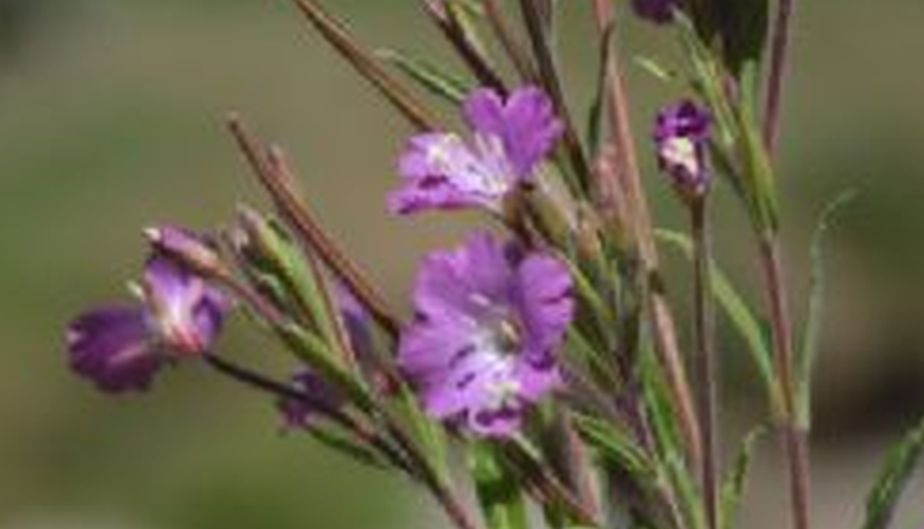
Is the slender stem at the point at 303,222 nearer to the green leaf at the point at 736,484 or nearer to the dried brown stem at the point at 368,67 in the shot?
the dried brown stem at the point at 368,67

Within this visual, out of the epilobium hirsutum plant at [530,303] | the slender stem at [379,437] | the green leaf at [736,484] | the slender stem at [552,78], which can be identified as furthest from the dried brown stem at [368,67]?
the green leaf at [736,484]

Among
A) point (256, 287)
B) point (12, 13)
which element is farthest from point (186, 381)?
point (256, 287)

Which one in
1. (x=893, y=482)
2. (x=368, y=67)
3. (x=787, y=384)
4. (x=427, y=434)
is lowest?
(x=893, y=482)

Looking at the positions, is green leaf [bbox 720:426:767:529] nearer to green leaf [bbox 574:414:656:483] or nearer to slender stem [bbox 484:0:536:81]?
green leaf [bbox 574:414:656:483]

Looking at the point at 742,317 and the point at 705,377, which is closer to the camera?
the point at 705,377

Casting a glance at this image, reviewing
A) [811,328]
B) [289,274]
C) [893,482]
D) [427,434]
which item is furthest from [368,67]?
[893,482]

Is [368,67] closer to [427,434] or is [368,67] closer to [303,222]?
[303,222]

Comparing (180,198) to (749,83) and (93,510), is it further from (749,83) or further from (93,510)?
(749,83)
